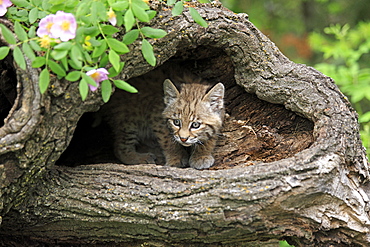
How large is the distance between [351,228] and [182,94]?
6.91 feet

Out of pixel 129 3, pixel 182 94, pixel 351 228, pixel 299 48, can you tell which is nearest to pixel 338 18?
pixel 299 48

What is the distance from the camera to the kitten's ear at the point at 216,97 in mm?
4199

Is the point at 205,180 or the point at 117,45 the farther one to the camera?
the point at 205,180

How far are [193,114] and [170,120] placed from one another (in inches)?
10.0

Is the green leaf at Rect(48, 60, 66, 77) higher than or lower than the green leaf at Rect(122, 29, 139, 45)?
lower

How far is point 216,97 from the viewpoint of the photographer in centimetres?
430

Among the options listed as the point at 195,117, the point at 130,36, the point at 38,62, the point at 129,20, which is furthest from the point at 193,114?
the point at 38,62

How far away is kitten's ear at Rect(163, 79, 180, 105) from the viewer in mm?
4363

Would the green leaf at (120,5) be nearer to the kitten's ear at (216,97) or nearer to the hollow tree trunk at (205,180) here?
the hollow tree trunk at (205,180)

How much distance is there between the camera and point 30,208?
3.30m

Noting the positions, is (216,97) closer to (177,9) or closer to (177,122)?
(177,122)

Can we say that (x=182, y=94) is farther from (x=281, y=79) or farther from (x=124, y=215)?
(x=124, y=215)

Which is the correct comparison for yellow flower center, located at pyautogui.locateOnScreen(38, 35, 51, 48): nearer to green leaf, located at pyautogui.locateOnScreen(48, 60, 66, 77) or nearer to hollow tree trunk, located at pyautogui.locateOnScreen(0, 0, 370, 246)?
green leaf, located at pyautogui.locateOnScreen(48, 60, 66, 77)

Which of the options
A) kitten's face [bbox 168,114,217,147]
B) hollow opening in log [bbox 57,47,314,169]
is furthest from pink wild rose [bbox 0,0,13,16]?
kitten's face [bbox 168,114,217,147]
